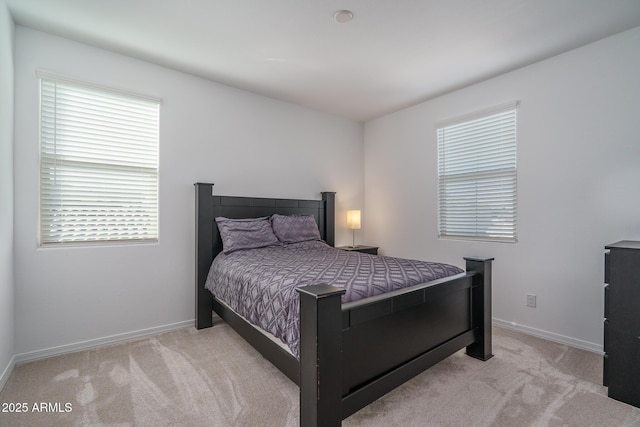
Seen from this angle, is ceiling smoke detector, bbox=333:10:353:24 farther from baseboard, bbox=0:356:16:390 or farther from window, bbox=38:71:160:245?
baseboard, bbox=0:356:16:390

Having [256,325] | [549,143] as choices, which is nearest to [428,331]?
[256,325]

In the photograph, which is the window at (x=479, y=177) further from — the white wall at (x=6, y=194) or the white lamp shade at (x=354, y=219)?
the white wall at (x=6, y=194)

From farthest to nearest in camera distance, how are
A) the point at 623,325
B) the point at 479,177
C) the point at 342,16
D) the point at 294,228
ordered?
the point at 294,228 → the point at 479,177 → the point at 342,16 → the point at 623,325

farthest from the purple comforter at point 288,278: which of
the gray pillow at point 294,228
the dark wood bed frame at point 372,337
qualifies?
the gray pillow at point 294,228

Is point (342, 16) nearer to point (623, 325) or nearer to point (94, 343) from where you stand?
point (623, 325)

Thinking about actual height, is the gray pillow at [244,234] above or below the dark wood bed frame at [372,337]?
above

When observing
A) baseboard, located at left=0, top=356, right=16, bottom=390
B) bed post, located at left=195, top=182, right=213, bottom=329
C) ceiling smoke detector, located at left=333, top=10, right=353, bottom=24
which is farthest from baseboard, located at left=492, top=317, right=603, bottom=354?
baseboard, located at left=0, top=356, right=16, bottom=390

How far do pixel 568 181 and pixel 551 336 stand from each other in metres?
1.43

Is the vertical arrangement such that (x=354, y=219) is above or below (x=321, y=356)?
above

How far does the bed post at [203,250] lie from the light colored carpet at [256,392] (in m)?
0.52

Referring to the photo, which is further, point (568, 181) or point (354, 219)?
point (354, 219)

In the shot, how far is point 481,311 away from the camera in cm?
235

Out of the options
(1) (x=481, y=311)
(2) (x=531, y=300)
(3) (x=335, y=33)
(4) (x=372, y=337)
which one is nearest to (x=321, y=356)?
(4) (x=372, y=337)

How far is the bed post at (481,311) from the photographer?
7.68ft
